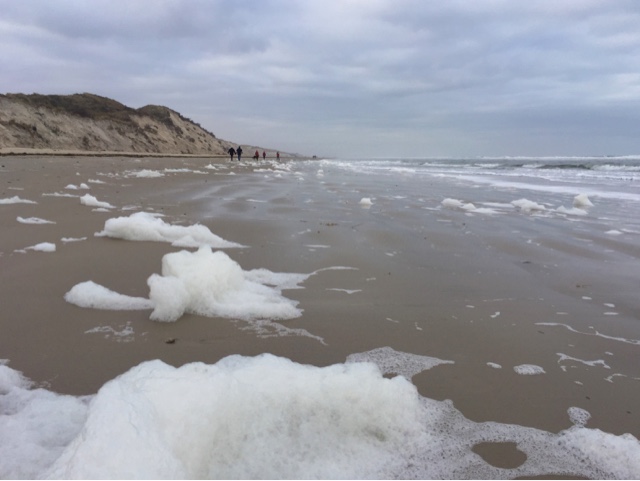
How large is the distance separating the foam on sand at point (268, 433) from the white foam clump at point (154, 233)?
289cm

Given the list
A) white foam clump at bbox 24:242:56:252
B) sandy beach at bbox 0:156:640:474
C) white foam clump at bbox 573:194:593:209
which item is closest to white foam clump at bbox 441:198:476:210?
sandy beach at bbox 0:156:640:474

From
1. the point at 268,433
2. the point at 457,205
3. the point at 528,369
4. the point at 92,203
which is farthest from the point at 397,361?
the point at 457,205

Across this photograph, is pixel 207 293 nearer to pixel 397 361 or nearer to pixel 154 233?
pixel 397 361

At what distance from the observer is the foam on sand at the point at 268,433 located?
1.37m

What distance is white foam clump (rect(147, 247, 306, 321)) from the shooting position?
2764 mm

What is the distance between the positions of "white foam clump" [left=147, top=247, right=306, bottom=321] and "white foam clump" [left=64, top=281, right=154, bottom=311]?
136mm

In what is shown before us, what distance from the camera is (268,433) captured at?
1.64 meters

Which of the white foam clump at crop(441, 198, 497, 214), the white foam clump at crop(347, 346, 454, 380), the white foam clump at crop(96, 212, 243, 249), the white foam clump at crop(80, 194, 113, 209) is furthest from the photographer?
the white foam clump at crop(441, 198, 497, 214)

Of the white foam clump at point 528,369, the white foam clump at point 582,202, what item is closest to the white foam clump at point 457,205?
the white foam clump at point 582,202

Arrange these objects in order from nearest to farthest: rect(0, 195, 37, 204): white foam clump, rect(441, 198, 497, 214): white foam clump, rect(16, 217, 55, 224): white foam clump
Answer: rect(16, 217, 55, 224): white foam clump < rect(0, 195, 37, 204): white foam clump < rect(441, 198, 497, 214): white foam clump

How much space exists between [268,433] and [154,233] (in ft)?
11.9

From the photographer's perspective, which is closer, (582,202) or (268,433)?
(268,433)

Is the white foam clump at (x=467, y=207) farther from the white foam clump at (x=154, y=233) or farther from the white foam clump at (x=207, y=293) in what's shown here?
the white foam clump at (x=207, y=293)

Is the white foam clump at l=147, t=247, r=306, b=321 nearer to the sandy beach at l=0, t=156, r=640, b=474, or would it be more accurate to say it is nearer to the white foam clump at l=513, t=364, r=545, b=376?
the sandy beach at l=0, t=156, r=640, b=474
